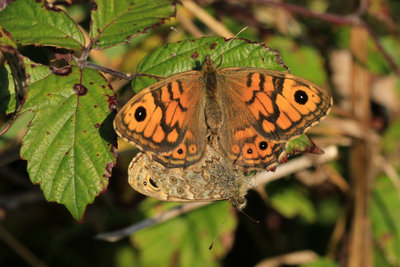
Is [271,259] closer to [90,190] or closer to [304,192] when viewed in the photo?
[304,192]

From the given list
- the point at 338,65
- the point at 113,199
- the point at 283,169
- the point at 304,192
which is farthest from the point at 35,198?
the point at 338,65

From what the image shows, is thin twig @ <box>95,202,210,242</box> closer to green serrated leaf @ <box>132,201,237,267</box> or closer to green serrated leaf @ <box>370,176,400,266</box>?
green serrated leaf @ <box>132,201,237,267</box>

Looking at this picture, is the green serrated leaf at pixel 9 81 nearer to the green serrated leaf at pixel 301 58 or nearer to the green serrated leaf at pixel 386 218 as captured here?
Answer: the green serrated leaf at pixel 301 58

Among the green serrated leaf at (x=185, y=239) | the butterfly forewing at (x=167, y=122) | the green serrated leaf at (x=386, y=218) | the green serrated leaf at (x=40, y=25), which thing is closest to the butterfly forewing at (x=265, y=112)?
the butterfly forewing at (x=167, y=122)

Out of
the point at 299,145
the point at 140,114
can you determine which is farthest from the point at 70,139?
the point at 299,145

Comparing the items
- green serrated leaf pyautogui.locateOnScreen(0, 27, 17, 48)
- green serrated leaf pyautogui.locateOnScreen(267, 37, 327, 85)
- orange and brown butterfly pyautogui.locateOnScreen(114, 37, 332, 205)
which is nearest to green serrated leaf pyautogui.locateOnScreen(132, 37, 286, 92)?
orange and brown butterfly pyautogui.locateOnScreen(114, 37, 332, 205)

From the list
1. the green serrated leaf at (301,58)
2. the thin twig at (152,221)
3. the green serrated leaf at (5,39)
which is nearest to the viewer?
the green serrated leaf at (5,39)

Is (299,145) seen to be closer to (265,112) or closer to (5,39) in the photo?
(265,112)
